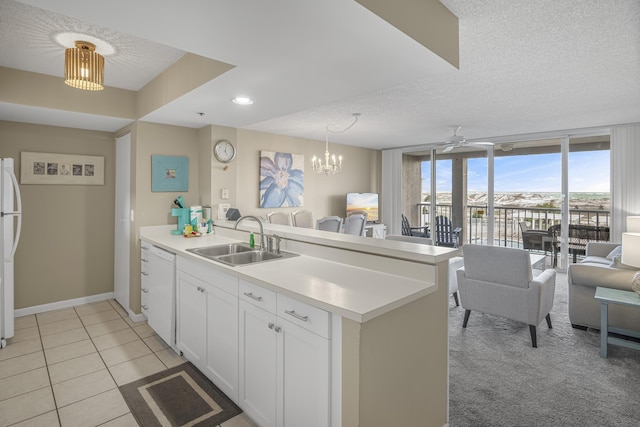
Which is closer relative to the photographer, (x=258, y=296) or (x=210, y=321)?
(x=258, y=296)

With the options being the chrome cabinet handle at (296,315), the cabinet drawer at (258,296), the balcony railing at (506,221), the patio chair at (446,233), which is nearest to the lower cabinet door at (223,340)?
the cabinet drawer at (258,296)

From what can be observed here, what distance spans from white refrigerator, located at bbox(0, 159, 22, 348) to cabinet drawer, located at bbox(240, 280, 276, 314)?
2.38m

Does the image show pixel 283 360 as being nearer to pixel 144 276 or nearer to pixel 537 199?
pixel 144 276

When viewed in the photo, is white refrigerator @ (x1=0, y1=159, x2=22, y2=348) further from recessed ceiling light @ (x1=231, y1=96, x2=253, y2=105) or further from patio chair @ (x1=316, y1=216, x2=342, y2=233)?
patio chair @ (x1=316, y1=216, x2=342, y2=233)

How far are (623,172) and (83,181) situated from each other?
7221 millimetres

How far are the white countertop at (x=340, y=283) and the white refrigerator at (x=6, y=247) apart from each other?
178cm

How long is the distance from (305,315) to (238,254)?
1312 millimetres

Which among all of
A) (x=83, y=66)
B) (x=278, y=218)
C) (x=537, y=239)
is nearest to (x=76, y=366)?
(x=83, y=66)

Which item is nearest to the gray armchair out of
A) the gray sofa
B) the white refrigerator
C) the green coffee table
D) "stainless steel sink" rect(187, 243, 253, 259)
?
the gray sofa

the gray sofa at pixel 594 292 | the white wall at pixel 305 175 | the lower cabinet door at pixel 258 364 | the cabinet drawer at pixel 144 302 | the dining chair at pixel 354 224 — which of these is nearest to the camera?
the lower cabinet door at pixel 258 364

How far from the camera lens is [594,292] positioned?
9.89 ft

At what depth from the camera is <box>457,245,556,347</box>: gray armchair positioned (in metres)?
2.83

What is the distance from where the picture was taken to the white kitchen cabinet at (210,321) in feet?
6.71

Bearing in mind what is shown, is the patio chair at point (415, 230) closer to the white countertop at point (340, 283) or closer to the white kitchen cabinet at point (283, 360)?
the white countertop at point (340, 283)
